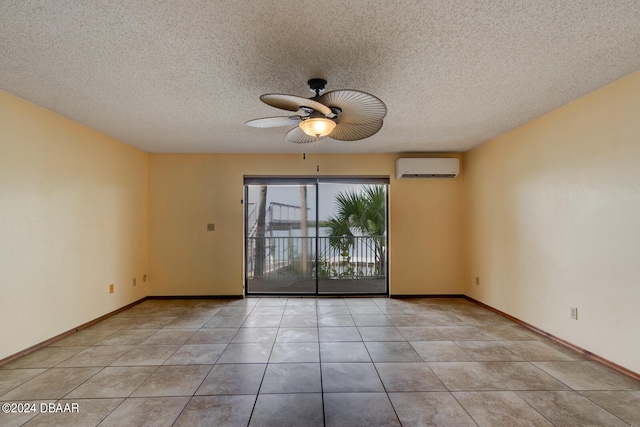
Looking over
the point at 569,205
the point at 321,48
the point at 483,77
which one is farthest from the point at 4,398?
the point at 569,205

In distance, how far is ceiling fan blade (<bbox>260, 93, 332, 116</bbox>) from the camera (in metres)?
1.88

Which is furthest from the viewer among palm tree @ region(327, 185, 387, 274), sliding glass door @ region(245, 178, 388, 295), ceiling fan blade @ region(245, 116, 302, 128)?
palm tree @ region(327, 185, 387, 274)

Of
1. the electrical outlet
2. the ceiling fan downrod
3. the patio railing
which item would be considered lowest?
the electrical outlet

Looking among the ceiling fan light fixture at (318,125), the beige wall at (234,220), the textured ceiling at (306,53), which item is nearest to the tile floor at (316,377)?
the beige wall at (234,220)

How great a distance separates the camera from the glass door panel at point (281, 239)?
5.32m

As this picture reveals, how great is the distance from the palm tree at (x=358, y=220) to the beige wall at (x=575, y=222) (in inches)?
70.0

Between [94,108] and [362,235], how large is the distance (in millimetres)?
4181

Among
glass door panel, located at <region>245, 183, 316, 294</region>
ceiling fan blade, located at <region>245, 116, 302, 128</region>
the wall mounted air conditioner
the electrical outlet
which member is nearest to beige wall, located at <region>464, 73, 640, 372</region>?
the electrical outlet

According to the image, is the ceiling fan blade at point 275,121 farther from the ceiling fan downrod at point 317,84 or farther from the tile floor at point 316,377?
the tile floor at point 316,377

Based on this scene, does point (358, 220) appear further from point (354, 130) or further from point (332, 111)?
point (332, 111)

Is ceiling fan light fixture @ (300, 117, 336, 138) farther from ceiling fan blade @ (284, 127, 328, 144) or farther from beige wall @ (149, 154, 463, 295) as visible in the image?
beige wall @ (149, 154, 463, 295)

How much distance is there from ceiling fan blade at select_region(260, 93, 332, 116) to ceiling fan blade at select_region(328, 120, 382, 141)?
16.2 inches

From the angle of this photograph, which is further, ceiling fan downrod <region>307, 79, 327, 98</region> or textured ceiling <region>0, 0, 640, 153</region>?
ceiling fan downrod <region>307, 79, 327, 98</region>

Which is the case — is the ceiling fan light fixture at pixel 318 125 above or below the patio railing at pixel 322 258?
above
